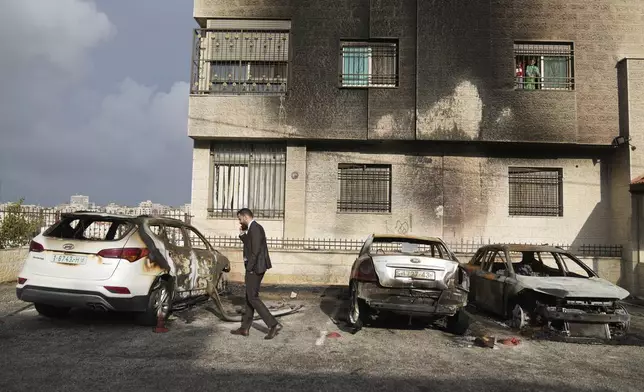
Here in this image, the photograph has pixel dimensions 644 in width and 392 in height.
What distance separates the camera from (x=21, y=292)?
6137 mm

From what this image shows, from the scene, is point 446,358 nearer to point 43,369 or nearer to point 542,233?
point 43,369

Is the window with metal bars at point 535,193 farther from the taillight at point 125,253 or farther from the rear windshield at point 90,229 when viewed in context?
the rear windshield at point 90,229

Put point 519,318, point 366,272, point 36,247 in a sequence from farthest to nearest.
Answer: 1. point 519,318
2. point 366,272
3. point 36,247

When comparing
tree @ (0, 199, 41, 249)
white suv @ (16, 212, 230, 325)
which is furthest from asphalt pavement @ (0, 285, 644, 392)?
tree @ (0, 199, 41, 249)

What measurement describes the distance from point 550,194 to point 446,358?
9.26 m

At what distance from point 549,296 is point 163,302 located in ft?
19.5

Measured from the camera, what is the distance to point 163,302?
6754mm

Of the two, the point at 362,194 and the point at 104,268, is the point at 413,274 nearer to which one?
the point at 104,268

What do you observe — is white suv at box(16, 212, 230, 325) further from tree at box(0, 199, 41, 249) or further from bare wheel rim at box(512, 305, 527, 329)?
tree at box(0, 199, 41, 249)

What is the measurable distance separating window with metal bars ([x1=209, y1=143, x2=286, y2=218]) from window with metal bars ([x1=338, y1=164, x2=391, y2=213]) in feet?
5.84

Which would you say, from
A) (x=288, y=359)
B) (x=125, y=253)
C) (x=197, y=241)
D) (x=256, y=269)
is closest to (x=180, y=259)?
(x=125, y=253)

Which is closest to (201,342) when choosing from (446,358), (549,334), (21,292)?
(21,292)

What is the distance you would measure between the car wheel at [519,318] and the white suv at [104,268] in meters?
5.44

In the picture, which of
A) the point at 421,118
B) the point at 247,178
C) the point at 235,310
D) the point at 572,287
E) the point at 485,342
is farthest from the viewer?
the point at 247,178
